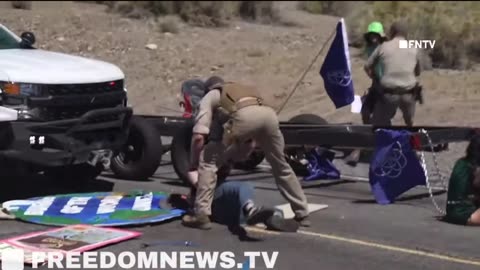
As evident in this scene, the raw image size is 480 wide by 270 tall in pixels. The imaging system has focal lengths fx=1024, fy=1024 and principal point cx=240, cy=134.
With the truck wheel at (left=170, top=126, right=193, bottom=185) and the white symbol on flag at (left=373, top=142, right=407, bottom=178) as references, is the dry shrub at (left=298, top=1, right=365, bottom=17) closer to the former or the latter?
the truck wheel at (left=170, top=126, right=193, bottom=185)

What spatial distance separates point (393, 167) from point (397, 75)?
84.7 inches

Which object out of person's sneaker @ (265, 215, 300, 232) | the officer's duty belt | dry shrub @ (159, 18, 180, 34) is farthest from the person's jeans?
dry shrub @ (159, 18, 180, 34)

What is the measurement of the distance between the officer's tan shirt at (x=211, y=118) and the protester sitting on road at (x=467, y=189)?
88.7 inches

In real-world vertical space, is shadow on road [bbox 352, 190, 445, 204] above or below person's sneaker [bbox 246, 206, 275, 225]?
below

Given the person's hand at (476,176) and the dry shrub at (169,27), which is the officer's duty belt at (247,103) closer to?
the person's hand at (476,176)

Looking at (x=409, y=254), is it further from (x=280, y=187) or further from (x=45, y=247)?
(x=45, y=247)

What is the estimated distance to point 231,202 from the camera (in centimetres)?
954

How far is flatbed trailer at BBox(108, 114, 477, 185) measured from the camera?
10836 mm

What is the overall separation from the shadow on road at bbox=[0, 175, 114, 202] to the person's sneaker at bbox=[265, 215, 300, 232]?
276cm

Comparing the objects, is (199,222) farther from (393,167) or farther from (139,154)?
(139,154)

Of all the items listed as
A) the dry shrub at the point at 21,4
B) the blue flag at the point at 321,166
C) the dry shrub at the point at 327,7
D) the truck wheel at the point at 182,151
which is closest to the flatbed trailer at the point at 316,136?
the truck wheel at the point at 182,151

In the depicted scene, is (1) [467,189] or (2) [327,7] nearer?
(1) [467,189]

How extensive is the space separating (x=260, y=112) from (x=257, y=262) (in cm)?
147

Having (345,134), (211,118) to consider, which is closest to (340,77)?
(345,134)
